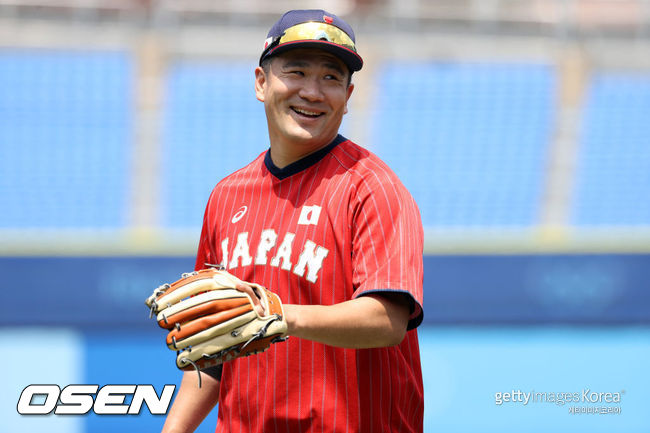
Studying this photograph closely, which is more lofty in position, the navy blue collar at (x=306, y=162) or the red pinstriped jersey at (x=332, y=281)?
the navy blue collar at (x=306, y=162)

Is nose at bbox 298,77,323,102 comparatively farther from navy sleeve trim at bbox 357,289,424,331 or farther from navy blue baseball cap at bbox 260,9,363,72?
navy sleeve trim at bbox 357,289,424,331

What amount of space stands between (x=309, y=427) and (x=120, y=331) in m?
2.82

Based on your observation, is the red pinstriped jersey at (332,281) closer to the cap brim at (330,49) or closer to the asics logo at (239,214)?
the asics logo at (239,214)

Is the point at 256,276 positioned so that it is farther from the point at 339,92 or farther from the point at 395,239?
the point at 339,92

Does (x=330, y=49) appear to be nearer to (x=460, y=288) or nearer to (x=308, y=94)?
(x=308, y=94)

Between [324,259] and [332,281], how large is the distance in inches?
1.9

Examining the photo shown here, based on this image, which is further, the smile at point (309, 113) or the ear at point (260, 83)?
the ear at point (260, 83)

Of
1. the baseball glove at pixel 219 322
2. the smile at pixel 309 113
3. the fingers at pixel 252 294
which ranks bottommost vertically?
the baseball glove at pixel 219 322

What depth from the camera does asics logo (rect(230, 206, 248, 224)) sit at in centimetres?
172

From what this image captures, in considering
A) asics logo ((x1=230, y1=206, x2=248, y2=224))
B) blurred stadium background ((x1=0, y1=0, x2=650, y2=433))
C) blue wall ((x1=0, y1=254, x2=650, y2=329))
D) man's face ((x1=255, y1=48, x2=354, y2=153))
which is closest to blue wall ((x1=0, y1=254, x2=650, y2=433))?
blue wall ((x1=0, y1=254, x2=650, y2=329))

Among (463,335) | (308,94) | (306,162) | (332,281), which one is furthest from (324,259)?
(463,335)

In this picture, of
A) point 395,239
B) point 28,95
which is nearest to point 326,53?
point 395,239

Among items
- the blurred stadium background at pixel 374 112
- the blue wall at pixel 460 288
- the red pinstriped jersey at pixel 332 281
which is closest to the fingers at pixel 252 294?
the red pinstriped jersey at pixel 332 281

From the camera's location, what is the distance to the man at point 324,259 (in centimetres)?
142
